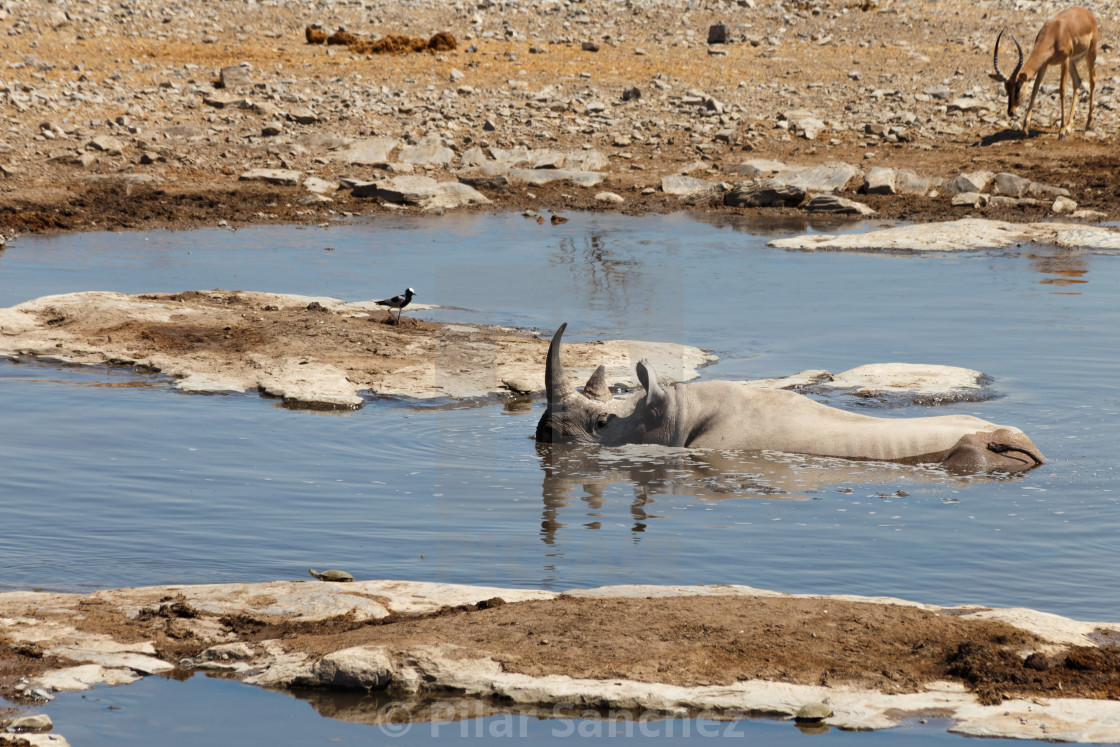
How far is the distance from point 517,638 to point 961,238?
13675mm

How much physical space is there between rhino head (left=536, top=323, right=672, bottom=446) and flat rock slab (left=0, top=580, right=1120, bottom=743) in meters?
2.88

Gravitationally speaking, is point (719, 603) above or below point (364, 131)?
below

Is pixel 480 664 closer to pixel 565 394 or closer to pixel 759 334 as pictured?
pixel 565 394

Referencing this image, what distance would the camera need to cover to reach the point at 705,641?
473 cm

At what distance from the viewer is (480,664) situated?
454 centimetres

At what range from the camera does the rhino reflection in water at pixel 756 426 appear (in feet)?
25.9

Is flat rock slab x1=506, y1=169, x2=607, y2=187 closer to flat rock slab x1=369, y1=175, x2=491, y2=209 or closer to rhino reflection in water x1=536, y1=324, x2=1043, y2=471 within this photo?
flat rock slab x1=369, y1=175, x2=491, y2=209

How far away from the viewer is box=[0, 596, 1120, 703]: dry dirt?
4.50 metres

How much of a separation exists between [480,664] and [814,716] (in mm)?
1210

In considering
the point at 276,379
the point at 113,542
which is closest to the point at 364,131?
the point at 276,379

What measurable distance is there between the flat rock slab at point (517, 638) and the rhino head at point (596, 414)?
288 cm

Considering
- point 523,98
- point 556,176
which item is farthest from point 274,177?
point 523,98

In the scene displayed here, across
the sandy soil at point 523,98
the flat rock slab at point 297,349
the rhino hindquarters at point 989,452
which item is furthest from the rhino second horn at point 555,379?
the sandy soil at point 523,98

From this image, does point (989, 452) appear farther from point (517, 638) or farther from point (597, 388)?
point (517, 638)
